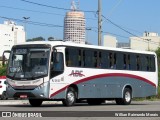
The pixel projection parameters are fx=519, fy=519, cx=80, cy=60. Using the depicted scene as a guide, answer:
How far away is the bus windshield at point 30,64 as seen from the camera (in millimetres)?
25266

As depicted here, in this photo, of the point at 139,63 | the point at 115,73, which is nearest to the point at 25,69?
the point at 115,73

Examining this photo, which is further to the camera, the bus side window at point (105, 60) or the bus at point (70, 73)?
the bus side window at point (105, 60)

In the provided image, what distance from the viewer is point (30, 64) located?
2542cm

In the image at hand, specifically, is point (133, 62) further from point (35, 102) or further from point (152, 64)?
point (35, 102)

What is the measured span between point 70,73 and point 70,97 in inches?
48.9

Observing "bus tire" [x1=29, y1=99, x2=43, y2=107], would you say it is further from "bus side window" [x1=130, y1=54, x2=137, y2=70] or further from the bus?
"bus side window" [x1=130, y1=54, x2=137, y2=70]

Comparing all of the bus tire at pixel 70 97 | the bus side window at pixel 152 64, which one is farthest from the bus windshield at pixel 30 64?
the bus side window at pixel 152 64

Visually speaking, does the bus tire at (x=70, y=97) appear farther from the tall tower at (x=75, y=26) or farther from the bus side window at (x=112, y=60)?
the tall tower at (x=75, y=26)

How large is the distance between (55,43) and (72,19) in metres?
40.4

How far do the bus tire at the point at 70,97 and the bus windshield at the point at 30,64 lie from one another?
197 cm

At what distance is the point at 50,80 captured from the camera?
83.3 feet

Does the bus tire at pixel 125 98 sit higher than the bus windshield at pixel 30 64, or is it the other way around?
the bus windshield at pixel 30 64

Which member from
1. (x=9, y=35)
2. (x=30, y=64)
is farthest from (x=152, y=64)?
(x=9, y=35)

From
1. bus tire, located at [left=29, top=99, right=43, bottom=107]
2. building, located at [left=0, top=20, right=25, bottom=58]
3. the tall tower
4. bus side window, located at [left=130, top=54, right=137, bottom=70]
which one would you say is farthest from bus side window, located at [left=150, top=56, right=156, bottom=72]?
building, located at [left=0, top=20, right=25, bottom=58]
